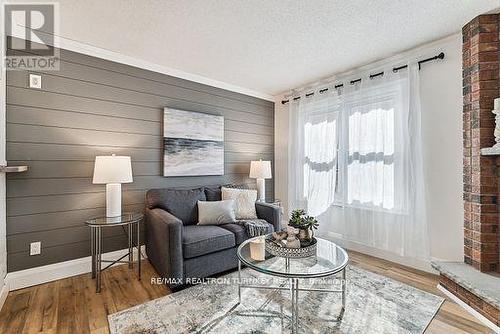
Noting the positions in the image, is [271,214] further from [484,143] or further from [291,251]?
[484,143]

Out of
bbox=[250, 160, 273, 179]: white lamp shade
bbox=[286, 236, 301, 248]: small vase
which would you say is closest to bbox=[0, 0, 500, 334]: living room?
bbox=[286, 236, 301, 248]: small vase

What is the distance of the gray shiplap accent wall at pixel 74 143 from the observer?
7.40 ft

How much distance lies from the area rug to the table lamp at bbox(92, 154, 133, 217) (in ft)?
3.36

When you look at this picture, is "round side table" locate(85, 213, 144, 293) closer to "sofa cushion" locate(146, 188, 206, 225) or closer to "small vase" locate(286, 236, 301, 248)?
"sofa cushion" locate(146, 188, 206, 225)

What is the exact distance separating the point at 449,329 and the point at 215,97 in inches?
138

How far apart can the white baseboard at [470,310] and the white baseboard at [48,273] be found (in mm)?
3394

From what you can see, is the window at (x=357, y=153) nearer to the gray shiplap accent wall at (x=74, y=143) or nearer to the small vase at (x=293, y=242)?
the small vase at (x=293, y=242)

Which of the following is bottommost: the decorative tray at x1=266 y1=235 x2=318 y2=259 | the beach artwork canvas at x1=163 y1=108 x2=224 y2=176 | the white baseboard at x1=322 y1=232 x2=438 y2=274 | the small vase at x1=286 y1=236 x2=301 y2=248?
the white baseboard at x1=322 y1=232 x2=438 y2=274

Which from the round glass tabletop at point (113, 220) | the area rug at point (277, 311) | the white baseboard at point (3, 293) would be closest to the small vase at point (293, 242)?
the area rug at point (277, 311)

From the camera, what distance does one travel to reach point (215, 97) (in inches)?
142

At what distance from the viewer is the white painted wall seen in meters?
2.41

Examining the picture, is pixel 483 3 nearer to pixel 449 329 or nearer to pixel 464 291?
pixel 464 291

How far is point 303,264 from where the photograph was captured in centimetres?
179

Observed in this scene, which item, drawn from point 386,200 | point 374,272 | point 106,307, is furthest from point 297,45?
point 106,307
